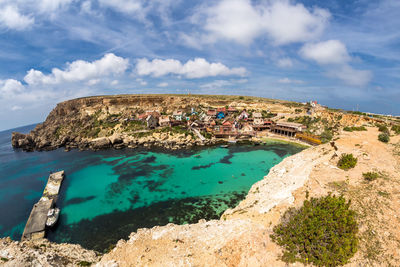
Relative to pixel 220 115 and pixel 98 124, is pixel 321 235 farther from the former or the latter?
pixel 98 124

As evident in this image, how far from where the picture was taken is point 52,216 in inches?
930

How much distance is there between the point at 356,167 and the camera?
59.1 feet

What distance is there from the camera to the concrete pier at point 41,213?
825 inches

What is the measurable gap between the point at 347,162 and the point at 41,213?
4060 centimetres

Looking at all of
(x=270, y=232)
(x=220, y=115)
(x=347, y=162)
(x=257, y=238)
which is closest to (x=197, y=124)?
(x=220, y=115)

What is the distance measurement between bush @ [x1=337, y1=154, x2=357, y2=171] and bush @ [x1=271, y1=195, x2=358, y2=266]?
8.33 meters

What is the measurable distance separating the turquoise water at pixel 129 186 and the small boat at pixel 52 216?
2.76ft

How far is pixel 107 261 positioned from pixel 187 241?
625cm

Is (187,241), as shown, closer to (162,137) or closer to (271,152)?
(271,152)

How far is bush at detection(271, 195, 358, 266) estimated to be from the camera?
9727 millimetres

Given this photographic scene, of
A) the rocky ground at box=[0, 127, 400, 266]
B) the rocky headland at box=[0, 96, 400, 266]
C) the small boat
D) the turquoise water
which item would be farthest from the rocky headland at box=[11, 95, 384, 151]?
the rocky ground at box=[0, 127, 400, 266]

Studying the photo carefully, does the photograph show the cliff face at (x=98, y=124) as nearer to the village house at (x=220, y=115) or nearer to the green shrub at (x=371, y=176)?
the village house at (x=220, y=115)

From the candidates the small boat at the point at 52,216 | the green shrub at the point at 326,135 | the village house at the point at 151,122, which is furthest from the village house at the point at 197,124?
the small boat at the point at 52,216

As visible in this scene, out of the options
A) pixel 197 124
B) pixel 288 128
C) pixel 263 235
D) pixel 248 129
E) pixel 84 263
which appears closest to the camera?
pixel 263 235
